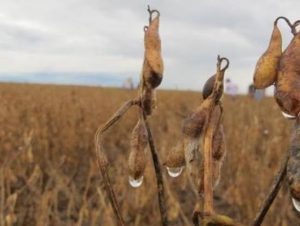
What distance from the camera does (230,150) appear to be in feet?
14.4

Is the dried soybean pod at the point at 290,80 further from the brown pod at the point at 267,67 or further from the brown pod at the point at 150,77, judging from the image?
the brown pod at the point at 150,77

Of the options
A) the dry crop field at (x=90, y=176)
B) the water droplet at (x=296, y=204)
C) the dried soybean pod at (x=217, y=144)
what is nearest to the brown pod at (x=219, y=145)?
the dried soybean pod at (x=217, y=144)

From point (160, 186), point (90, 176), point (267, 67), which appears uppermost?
point (267, 67)

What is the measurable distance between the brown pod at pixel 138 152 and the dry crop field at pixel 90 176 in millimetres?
716

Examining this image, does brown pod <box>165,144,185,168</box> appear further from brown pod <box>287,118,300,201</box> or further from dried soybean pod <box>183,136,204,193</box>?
brown pod <box>287,118,300,201</box>

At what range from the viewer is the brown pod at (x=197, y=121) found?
45 cm

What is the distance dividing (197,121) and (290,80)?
0.09 metres

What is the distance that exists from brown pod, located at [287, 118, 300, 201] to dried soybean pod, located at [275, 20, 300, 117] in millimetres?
21

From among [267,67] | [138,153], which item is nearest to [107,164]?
[138,153]

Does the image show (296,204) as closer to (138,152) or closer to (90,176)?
(138,152)

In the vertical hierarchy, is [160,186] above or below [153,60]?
below

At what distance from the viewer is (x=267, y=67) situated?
0.43m

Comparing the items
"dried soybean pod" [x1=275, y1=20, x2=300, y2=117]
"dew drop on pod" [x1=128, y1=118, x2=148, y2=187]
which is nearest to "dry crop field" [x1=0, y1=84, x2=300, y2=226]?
"dew drop on pod" [x1=128, y1=118, x2=148, y2=187]

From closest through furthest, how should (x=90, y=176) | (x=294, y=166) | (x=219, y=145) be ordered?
(x=294, y=166) < (x=219, y=145) < (x=90, y=176)
